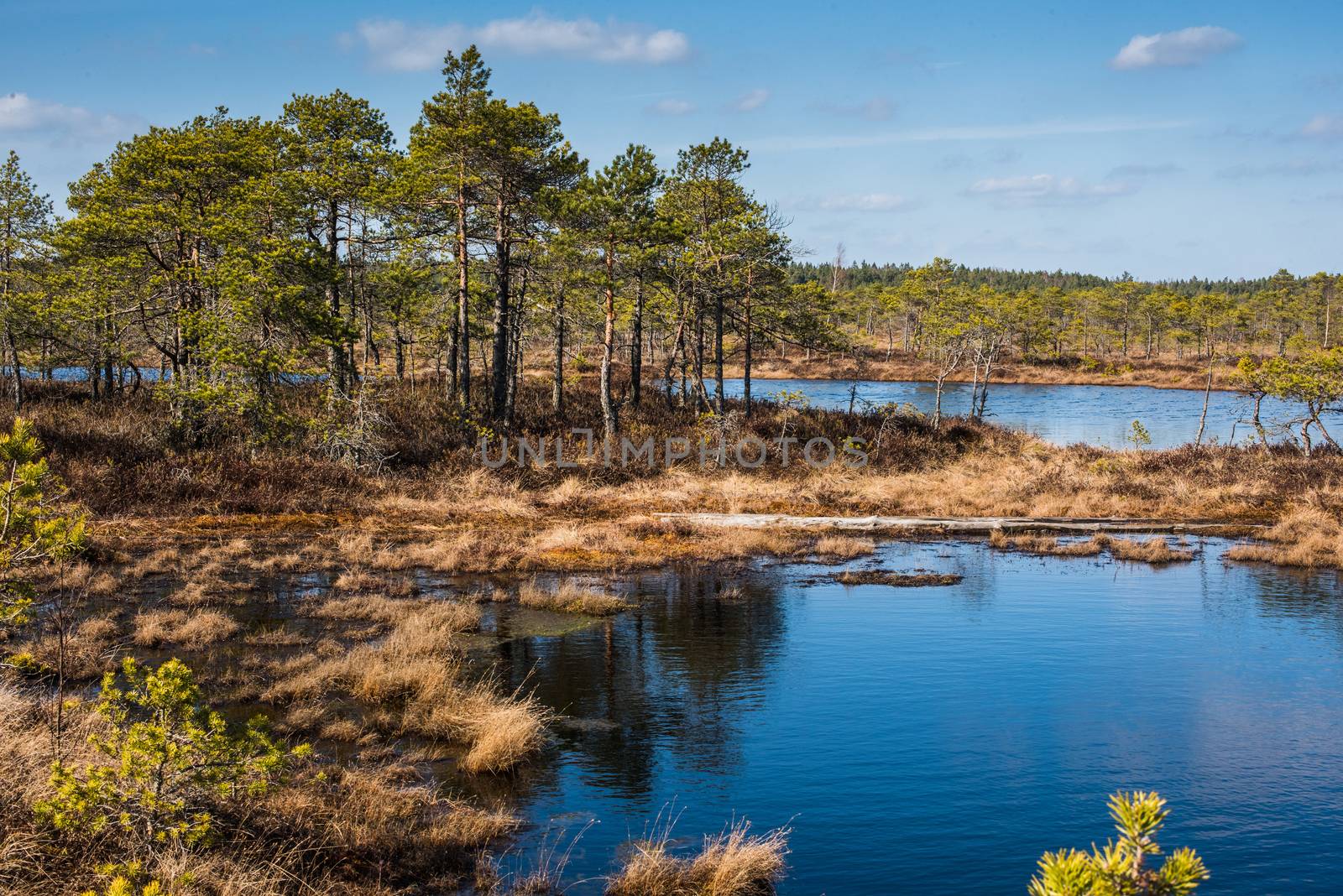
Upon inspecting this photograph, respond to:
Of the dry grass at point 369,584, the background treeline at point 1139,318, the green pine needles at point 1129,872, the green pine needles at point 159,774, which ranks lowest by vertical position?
the dry grass at point 369,584

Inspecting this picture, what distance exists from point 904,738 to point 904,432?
90.9 feet

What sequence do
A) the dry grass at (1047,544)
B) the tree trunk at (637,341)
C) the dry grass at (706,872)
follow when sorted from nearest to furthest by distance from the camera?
the dry grass at (706,872)
the dry grass at (1047,544)
the tree trunk at (637,341)

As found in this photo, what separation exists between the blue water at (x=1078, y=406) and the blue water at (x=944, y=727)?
2352 cm

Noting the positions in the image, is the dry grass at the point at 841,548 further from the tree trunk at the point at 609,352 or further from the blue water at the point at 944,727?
the tree trunk at the point at 609,352

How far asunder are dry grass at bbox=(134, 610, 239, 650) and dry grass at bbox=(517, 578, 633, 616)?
583 cm

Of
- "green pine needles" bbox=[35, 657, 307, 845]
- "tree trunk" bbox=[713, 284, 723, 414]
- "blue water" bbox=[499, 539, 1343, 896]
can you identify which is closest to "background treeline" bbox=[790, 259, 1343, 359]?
"tree trunk" bbox=[713, 284, 723, 414]

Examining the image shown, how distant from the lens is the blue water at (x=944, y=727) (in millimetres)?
10062

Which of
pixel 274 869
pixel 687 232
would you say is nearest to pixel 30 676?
pixel 274 869

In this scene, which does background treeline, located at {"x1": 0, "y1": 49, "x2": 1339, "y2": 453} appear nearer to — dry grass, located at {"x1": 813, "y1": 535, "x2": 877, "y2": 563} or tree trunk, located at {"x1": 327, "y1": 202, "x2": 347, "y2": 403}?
tree trunk, located at {"x1": 327, "y1": 202, "x2": 347, "y2": 403}

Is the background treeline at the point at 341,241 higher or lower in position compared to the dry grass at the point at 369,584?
higher

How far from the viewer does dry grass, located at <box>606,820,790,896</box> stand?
8.45 metres

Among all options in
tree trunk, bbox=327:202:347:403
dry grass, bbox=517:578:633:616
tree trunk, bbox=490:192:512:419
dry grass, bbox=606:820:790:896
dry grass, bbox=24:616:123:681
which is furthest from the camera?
tree trunk, bbox=490:192:512:419

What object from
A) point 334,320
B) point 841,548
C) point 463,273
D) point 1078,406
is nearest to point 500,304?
point 463,273

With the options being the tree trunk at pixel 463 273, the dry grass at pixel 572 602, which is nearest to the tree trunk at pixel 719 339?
the tree trunk at pixel 463 273
